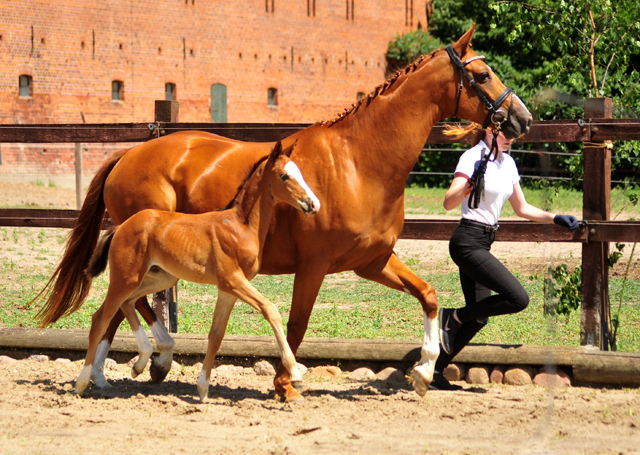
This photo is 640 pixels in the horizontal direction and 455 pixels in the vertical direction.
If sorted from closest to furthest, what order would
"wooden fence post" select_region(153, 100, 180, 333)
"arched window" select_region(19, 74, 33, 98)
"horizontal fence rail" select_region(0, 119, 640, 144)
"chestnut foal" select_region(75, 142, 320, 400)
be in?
"chestnut foal" select_region(75, 142, 320, 400) < "horizontal fence rail" select_region(0, 119, 640, 144) < "wooden fence post" select_region(153, 100, 180, 333) < "arched window" select_region(19, 74, 33, 98)

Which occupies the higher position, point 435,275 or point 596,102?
point 596,102

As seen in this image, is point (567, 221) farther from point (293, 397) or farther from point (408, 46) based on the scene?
point (408, 46)

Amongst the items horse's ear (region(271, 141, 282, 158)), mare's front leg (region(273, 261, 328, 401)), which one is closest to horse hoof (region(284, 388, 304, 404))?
mare's front leg (region(273, 261, 328, 401))

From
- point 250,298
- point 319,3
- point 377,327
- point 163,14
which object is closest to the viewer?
point 250,298

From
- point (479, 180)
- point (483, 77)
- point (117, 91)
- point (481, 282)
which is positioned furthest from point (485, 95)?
point (117, 91)

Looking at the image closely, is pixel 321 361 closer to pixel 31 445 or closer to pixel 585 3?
pixel 31 445

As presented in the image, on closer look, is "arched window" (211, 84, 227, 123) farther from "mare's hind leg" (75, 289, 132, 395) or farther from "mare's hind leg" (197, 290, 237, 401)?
"mare's hind leg" (197, 290, 237, 401)

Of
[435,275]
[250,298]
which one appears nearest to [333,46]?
[435,275]

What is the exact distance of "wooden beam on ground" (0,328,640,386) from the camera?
5160 millimetres

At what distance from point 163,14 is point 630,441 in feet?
84.7

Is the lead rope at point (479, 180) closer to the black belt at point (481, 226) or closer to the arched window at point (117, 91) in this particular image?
the black belt at point (481, 226)

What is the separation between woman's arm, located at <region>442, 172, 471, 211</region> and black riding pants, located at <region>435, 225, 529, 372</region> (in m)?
0.25

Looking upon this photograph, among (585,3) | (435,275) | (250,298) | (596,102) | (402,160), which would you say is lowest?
(435,275)

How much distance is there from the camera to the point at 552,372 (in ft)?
17.0
